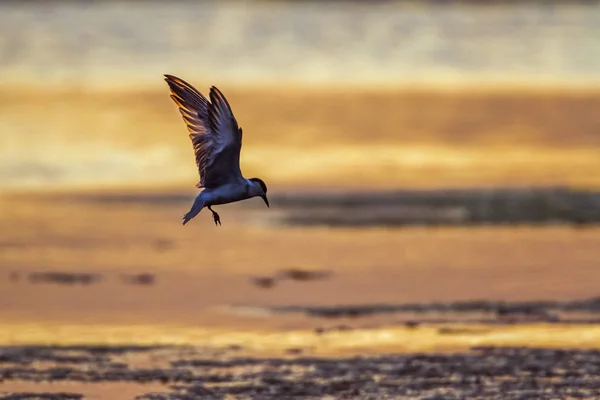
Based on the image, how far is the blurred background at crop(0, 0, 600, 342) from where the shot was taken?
1594cm

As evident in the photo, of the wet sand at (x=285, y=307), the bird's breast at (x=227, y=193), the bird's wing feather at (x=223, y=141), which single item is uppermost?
the bird's wing feather at (x=223, y=141)

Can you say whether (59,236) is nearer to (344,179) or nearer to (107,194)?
(107,194)

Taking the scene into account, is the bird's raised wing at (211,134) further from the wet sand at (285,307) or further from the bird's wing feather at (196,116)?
the wet sand at (285,307)

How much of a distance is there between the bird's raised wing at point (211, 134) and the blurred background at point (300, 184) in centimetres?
263

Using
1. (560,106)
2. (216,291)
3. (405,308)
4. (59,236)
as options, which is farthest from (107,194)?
(560,106)

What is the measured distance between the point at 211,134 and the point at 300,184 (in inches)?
419

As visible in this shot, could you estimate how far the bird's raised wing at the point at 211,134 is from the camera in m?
11.5

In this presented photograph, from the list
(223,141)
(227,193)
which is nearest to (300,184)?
(227,193)

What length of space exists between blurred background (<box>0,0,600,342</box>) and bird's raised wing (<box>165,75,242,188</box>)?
8.63 ft

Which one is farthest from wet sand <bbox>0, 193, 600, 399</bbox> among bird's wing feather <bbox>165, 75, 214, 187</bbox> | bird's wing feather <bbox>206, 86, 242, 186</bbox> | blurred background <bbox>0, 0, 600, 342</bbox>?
bird's wing feather <bbox>165, 75, 214, 187</bbox>

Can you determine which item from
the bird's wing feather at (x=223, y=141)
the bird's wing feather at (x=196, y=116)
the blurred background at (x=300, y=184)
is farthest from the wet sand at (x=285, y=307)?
the bird's wing feather at (x=196, y=116)

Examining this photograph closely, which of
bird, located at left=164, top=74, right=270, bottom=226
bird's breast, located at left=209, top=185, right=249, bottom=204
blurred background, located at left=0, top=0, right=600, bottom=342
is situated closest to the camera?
bird, located at left=164, top=74, right=270, bottom=226

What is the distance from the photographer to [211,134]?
11875 millimetres

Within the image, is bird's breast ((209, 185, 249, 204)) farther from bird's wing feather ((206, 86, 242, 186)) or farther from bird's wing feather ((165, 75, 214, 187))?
bird's wing feather ((165, 75, 214, 187))
